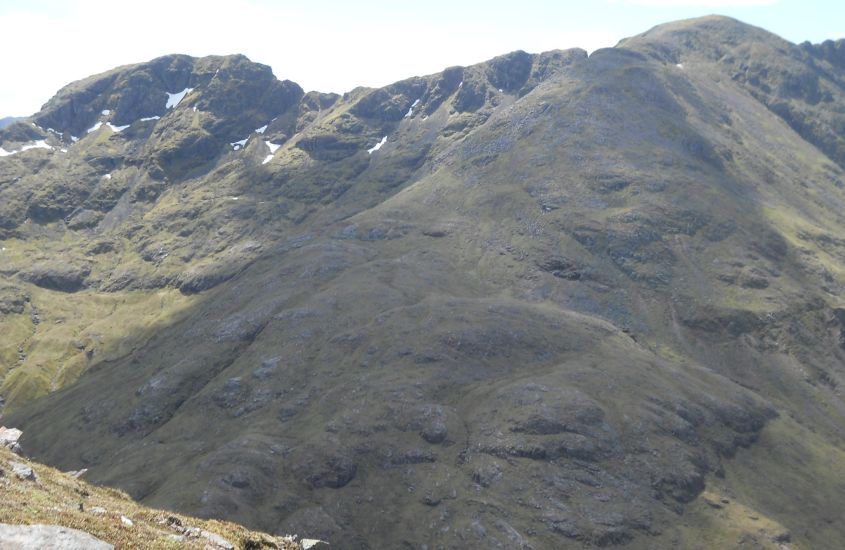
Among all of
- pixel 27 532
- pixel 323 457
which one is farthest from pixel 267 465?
pixel 27 532

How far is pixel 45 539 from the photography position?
28.0 m

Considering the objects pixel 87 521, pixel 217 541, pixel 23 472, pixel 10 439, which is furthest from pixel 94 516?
pixel 10 439

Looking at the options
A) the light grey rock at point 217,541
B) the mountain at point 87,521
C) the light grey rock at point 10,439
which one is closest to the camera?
the mountain at point 87,521

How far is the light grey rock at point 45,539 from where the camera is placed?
90.3 ft

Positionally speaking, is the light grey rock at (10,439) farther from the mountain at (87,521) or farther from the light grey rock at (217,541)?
the light grey rock at (217,541)

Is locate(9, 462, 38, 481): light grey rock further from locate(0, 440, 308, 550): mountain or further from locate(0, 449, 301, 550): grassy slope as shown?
locate(0, 449, 301, 550): grassy slope

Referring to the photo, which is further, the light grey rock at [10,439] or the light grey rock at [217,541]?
the light grey rock at [10,439]

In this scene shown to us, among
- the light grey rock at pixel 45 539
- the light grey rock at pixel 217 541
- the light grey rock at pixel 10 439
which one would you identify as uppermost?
the light grey rock at pixel 45 539

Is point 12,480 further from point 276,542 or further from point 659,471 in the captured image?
point 659,471

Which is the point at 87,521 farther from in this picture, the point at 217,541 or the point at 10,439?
the point at 10,439

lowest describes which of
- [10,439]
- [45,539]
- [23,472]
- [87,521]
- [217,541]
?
[10,439]

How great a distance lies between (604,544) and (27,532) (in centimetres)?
16359

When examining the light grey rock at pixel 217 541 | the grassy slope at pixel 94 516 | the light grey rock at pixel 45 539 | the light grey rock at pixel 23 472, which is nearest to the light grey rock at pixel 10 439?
the grassy slope at pixel 94 516

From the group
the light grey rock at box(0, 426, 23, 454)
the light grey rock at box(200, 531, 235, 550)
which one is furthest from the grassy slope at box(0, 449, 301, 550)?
the light grey rock at box(0, 426, 23, 454)
